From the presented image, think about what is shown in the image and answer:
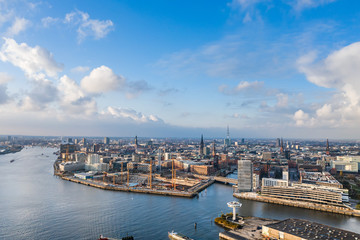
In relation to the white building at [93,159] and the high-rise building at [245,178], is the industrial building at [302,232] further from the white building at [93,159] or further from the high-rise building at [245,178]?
the white building at [93,159]

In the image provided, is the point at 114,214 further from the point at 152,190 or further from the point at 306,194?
the point at 306,194

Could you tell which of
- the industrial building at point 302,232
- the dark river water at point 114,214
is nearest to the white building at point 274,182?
the dark river water at point 114,214

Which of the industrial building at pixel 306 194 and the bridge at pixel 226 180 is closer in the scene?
the industrial building at pixel 306 194

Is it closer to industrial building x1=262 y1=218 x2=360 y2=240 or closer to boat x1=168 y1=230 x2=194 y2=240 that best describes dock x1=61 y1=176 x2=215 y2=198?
boat x1=168 y1=230 x2=194 y2=240

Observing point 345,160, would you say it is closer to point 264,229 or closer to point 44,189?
point 264,229

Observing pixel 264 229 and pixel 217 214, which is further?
pixel 217 214

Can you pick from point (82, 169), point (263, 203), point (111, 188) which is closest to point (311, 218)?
point (263, 203)

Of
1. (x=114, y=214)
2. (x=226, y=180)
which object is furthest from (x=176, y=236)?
(x=226, y=180)
